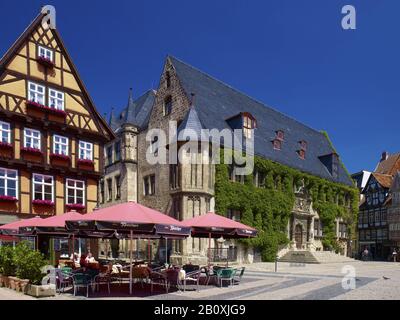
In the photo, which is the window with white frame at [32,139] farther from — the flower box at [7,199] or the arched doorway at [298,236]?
the arched doorway at [298,236]

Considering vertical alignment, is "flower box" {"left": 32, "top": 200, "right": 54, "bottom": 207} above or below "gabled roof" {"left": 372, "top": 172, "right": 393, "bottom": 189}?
below

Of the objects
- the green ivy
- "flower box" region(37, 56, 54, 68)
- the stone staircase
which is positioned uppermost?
"flower box" region(37, 56, 54, 68)

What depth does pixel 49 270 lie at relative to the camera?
14.6m

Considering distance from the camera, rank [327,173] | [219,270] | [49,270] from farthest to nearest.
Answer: [327,173], [219,270], [49,270]

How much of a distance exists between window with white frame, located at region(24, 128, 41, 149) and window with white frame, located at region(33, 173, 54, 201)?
171 cm

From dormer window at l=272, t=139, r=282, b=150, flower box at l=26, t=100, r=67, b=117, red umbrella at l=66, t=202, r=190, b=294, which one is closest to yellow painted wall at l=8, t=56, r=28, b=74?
flower box at l=26, t=100, r=67, b=117

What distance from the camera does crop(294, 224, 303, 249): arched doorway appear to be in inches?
1570

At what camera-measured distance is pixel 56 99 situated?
1086 inches

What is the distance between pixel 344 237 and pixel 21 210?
110 feet

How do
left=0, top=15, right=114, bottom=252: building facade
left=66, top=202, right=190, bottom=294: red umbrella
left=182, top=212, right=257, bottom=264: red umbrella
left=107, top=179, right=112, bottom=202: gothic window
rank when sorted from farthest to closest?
left=107, top=179, right=112, bottom=202: gothic window < left=0, top=15, right=114, bottom=252: building facade < left=182, top=212, right=257, bottom=264: red umbrella < left=66, top=202, right=190, bottom=294: red umbrella

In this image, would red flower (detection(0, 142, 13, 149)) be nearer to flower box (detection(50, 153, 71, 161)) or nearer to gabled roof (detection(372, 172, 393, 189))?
flower box (detection(50, 153, 71, 161))

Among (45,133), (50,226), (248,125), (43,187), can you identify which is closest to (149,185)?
(248,125)
